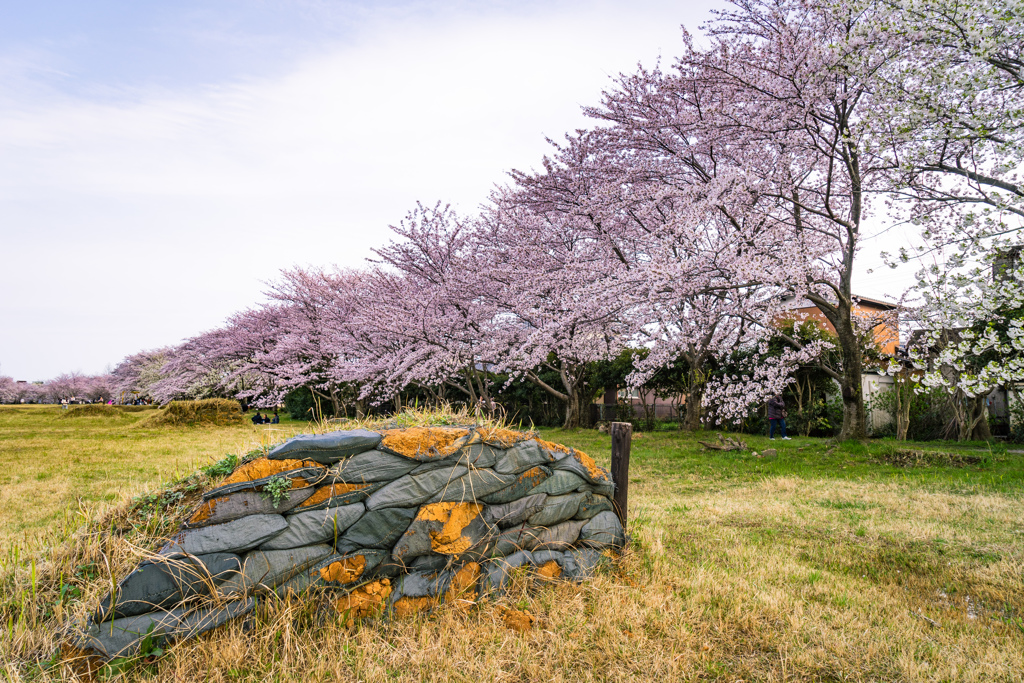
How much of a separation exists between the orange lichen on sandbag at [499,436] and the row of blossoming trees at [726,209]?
4940 millimetres

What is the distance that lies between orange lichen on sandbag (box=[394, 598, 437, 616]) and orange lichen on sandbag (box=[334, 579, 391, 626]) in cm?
8

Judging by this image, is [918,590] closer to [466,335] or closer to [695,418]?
[695,418]

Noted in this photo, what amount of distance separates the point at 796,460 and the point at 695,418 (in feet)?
15.0

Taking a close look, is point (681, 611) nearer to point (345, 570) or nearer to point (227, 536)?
point (345, 570)

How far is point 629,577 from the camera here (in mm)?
3812

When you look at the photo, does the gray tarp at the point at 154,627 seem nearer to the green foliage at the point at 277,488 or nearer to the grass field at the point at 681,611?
the grass field at the point at 681,611

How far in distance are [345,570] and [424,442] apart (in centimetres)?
82

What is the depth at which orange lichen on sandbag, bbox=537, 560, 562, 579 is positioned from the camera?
3.55 m

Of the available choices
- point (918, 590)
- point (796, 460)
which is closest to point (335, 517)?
point (918, 590)

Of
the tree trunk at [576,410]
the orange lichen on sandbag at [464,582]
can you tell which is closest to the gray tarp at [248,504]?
the orange lichen on sandbag at [464,582]

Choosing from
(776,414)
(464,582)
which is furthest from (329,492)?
(776,414)

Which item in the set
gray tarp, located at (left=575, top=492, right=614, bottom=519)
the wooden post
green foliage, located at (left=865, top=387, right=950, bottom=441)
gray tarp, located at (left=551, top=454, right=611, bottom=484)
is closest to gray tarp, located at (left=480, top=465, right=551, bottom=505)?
gray tarp, located at (left=551, top=454, right=611, bottom=484)

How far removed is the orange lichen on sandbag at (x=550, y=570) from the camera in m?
3.55

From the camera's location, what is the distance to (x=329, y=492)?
2.98m
